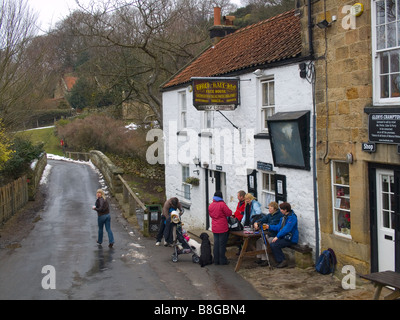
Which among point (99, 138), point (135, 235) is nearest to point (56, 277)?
point (135, 235)

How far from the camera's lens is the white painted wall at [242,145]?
10352 mm

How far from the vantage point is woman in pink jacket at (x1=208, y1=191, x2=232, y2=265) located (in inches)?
415

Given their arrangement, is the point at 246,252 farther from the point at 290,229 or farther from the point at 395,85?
the point at 395,85

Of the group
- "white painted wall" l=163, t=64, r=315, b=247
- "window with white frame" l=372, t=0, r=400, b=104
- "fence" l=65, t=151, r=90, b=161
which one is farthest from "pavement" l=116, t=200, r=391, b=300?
"fence" l=65, t=151, r=90, b=161

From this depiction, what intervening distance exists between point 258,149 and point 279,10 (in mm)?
21204

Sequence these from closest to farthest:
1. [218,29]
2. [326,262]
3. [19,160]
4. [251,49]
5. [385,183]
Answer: [385,183] → [326,262] → [251,49] → [218,29] → [19,160]

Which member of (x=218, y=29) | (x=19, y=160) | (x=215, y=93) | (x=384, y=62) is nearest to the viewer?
(x=384, y=62)

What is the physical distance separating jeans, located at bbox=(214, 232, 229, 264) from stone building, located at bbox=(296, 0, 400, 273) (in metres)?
2.19

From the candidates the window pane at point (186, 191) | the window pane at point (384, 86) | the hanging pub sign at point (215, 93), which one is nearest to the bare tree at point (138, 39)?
the window pane at point (186, 191)

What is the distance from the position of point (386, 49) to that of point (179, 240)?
628 centimetres

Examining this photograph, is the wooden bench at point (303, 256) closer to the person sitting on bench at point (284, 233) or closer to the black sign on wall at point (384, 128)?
the person sitting on bench at point (284, 233)

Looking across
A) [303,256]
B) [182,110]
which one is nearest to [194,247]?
[303,256]

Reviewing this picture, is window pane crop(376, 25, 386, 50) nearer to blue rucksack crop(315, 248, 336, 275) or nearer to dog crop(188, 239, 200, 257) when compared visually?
blue rucksack crop(315, 248, 336, 275)

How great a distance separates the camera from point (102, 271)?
34.1 feet
